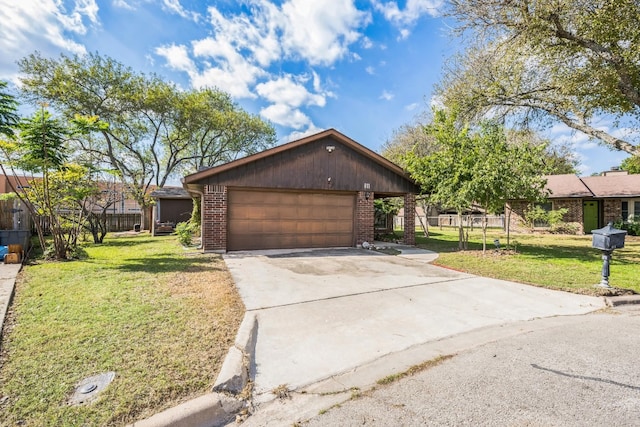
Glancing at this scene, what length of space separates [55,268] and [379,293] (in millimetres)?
7326

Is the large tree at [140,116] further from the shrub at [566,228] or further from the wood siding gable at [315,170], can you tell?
the shrub at [566,228]

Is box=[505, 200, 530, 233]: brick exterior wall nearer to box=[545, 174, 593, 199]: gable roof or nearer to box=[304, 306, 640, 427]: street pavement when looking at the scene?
box=[545, 174, 593, 199]: gable roof

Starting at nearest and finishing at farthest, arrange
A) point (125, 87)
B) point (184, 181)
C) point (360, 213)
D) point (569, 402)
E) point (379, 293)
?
point (569, 402)
point (379, 293)
point (184, 181)
point (360, 213)
point (125, 87)

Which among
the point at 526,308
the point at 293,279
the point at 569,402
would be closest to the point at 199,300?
the point at 293,279

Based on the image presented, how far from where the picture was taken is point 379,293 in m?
5.31

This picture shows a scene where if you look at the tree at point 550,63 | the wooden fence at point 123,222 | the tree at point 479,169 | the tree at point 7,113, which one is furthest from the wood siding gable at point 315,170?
the wooden fence at point 123,222

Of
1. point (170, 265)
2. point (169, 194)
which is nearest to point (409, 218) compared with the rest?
point (170, 265)

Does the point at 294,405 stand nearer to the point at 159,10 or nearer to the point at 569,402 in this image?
the point at 569,402

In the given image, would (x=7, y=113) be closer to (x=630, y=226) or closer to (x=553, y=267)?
(x=553, y=267)

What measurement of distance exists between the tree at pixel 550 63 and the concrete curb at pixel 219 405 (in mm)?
11151

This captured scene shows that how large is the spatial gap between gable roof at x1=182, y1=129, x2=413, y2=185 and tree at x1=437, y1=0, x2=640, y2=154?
402 cm

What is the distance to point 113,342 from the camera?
3125 millimetres

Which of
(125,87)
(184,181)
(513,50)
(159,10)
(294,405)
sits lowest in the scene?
(294,405)

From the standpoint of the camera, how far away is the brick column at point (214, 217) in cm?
955
